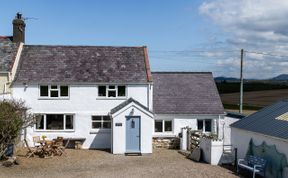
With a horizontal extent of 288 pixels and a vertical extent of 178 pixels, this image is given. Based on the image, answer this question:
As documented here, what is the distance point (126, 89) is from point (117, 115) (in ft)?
10.1

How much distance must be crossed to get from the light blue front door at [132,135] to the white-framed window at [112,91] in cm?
293

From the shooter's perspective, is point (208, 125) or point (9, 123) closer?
point (9, 123)

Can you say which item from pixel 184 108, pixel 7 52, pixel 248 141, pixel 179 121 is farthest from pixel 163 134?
pixel 7 52

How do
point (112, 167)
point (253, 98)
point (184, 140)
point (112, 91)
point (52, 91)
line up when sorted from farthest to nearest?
point (253, 98) → point (112, 91) → point (52, 91) → point (184, 140) → point (112, 167)

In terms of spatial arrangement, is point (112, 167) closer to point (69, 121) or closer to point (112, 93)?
point (69, 121)

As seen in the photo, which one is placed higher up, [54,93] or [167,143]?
[54,93]

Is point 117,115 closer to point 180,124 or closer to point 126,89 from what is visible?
point 126,89

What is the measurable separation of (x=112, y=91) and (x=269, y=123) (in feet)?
42.7

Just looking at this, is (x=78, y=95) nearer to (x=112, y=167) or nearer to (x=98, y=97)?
(x=98, y=97)

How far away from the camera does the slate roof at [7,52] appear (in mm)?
30164

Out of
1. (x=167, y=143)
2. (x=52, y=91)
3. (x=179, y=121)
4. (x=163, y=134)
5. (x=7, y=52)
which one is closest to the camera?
(x=52, y=91)

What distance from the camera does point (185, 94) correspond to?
33750 millimetres

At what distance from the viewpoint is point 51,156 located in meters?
26.5

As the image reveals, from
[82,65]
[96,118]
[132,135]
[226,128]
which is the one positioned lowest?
[132,135]
